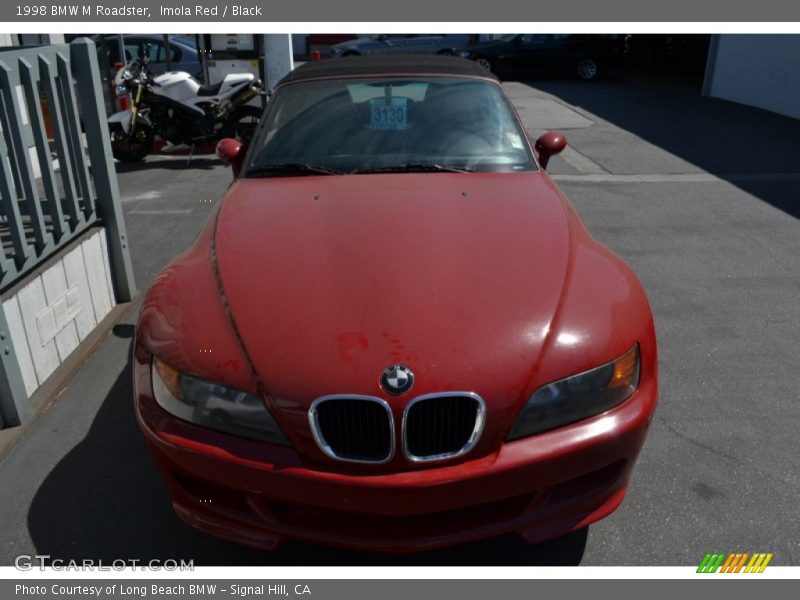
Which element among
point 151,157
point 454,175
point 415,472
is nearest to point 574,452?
point 415,472

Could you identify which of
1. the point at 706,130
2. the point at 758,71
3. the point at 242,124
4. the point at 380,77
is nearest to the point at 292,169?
the point at 380,77

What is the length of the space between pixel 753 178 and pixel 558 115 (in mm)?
5199

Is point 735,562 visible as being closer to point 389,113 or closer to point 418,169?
point 418,169

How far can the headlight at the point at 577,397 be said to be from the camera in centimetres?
217

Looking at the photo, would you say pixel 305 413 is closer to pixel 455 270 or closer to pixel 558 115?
pixel 455 270

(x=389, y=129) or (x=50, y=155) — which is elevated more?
(x=389, y=129)

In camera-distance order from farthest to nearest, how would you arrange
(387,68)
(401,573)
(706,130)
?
1. (706,130)
2. (387,68)
3. (401,573)

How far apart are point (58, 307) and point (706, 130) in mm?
10546

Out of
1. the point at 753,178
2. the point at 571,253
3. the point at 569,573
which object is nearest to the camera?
the point at 569,573

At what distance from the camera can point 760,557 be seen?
2.54 meters

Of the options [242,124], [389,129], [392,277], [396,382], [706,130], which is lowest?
[706,130]

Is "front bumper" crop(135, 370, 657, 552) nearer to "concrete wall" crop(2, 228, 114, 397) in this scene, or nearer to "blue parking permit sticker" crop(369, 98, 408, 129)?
"concrete wall" crop(2, 228, 114, 397)

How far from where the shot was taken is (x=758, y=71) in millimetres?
13469

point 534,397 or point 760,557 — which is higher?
point 534,397
